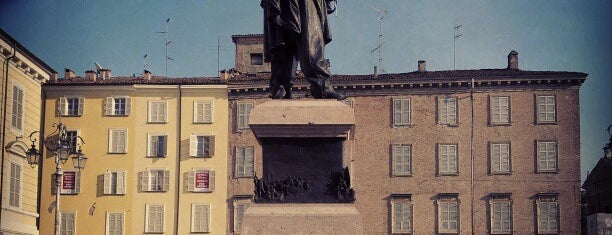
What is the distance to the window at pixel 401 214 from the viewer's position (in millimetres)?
52906

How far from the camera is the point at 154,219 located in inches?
2153

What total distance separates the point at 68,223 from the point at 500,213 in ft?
75.2

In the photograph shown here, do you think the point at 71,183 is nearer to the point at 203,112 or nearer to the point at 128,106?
the point at 128,106

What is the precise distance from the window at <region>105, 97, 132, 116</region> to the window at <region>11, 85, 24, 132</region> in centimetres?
2071

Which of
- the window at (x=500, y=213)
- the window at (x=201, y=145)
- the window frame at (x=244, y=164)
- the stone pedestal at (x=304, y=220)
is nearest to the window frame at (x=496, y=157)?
the window at (x=500, y=213)

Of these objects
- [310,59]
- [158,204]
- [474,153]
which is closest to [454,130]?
[474,153]

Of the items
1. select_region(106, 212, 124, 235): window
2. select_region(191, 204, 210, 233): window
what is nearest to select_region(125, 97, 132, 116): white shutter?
select_region(106, 212, 124, 235): window

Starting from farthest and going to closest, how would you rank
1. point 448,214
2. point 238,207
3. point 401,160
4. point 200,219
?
point 200,219 → point 238,207 → point 401,160 → point 448,214

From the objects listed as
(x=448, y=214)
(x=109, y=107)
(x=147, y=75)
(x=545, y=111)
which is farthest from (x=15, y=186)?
(x=545, y=111)

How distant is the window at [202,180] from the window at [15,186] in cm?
2005

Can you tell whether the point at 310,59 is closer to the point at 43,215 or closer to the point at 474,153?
the point at 474,153

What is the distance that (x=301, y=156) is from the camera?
395 inches

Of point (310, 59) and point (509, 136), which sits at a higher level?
point (509, 136)

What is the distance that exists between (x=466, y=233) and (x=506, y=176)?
362 cm
